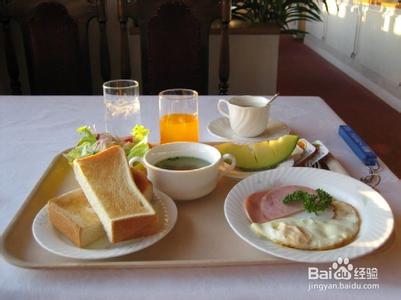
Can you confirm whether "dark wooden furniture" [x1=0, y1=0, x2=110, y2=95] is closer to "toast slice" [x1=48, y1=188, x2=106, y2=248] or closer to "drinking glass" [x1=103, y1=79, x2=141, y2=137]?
"drinking glass" [x1=103, y1=79, x2=141, y2=137]

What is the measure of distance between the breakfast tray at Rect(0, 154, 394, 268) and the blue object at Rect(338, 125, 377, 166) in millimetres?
250

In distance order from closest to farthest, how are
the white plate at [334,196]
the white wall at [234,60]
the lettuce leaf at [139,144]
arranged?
the white plate at [334,196] < the lettuce leaf at [139,144] < the white wall at [234,60]

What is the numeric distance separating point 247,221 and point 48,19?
4.56 ft

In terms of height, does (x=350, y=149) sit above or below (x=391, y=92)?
above

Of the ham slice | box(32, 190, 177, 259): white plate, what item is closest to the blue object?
the ham slice

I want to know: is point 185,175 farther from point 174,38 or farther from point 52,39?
point 52,39

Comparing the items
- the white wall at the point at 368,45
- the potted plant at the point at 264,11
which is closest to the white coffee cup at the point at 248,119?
the potted plant at the point at 264,11

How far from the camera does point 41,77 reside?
66.5 inches

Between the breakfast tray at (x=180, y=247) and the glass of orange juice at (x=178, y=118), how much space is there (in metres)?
0.21

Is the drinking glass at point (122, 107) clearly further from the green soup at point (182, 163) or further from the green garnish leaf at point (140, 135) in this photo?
the green soup at point (182, 163)

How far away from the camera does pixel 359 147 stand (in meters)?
0.81

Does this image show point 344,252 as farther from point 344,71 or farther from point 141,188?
point 344,71

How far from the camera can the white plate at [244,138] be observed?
0.88 meters

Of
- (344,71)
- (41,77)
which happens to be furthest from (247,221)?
(344,71)
